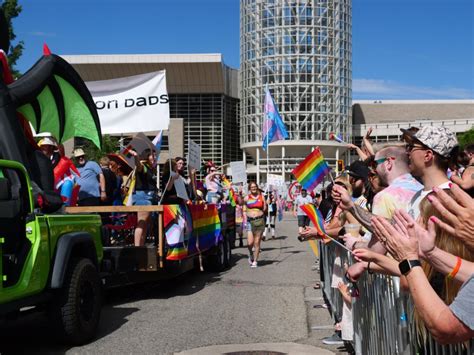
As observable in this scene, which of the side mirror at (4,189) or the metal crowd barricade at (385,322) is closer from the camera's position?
the metal crowd barricade at (385,322)

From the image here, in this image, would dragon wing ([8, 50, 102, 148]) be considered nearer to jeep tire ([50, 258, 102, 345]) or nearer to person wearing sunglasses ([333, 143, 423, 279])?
jeep tire ([50, 258, 102, 345])

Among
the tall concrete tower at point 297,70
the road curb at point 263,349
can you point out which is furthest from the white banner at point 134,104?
the tall concrete tower at point 297,70

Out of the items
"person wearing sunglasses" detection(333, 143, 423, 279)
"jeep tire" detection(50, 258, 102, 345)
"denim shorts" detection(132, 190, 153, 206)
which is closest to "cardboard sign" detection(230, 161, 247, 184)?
"denim shorts" detection(132, 190, 153, 206)

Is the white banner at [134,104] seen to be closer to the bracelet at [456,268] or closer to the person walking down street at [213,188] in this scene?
the person walking down street at [213,188]

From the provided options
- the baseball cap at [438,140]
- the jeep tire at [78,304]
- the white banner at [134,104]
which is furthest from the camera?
the white banner at [134,104]

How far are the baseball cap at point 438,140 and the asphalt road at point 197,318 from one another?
3.22m

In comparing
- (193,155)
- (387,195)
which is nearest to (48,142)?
(193,155)

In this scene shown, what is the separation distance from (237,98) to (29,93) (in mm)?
91822

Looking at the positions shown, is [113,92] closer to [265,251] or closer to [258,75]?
[265,251]

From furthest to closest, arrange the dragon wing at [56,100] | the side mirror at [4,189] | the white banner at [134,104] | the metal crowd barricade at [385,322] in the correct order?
the white banner at [134,104] < the dragon wing at [56,100] < the side mirror at [4,189] < the metal crowd barricade at [385,322]

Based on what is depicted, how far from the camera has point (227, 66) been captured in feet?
305

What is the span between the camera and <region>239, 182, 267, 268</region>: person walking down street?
46.6 ft

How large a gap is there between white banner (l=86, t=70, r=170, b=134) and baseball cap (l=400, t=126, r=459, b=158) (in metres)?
8.21

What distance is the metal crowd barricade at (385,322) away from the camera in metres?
3.53
